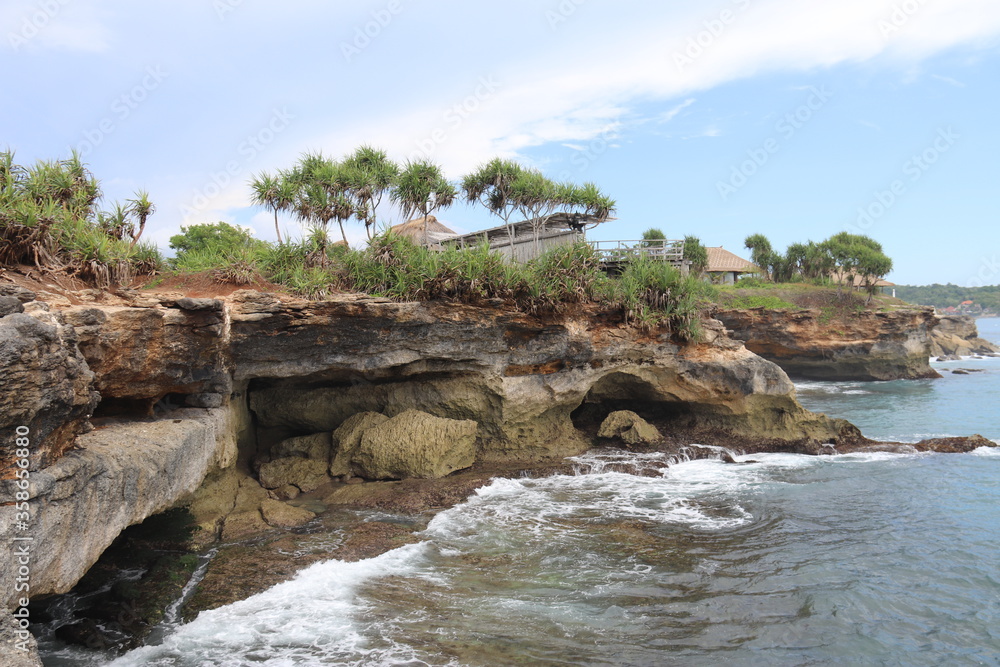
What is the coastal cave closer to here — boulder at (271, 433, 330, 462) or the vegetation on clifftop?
boulder at (271, 433, 330, 462)

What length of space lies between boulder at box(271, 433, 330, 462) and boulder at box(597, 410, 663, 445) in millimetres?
7631

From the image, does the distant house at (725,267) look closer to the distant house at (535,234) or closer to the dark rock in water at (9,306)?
the distant house at (535,234)

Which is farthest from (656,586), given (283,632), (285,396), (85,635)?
(285,396)

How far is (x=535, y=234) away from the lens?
2023cm

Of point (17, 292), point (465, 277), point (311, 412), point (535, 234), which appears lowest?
point (311, 412)

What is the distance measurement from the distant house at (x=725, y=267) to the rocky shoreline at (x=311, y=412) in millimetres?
30250

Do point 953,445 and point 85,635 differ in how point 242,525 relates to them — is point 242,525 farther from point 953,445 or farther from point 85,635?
point 953,445

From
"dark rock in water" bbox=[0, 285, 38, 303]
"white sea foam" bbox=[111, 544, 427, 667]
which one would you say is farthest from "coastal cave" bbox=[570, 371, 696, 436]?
"dark rock in water" bbox=[0, 285, 38, 303]

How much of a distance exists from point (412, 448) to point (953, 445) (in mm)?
15879

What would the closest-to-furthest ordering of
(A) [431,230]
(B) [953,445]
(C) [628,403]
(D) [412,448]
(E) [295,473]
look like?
(E) [295,473]
(D) [412,448]
(B) [953,445]
(C) [628,403]
(A) [431,230]

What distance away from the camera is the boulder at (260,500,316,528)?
37.7 feet

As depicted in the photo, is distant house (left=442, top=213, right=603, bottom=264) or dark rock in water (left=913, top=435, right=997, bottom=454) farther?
distant house (left=442, top=213, right=603, bottom=264)

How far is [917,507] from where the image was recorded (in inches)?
512

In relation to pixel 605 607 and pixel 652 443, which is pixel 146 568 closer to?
A: pixel 605 607
